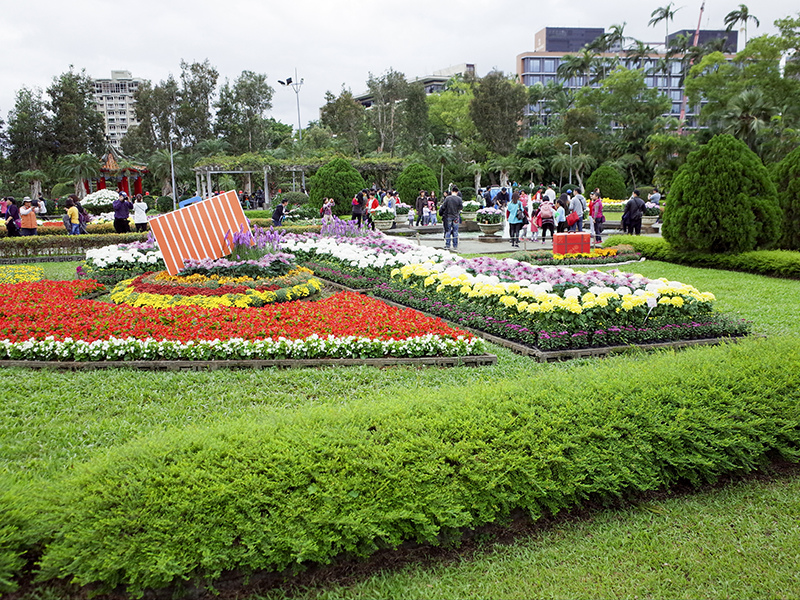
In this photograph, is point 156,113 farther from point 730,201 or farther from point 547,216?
point 730,201

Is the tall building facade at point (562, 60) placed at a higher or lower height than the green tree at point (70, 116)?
higher

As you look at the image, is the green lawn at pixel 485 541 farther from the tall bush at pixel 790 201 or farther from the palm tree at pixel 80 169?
the palm tree at pixel 80 169

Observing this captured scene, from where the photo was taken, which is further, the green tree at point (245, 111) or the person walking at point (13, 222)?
the green tree at point (245, 111)

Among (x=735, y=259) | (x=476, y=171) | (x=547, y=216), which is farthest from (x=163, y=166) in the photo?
(x=735, y=259)

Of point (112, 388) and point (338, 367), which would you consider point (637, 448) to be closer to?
point (338, 367)

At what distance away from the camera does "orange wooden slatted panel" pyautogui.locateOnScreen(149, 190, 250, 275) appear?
9.85m

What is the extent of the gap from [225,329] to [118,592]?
414 cm

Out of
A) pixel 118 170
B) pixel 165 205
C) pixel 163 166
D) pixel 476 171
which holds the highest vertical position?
pixel 163 166

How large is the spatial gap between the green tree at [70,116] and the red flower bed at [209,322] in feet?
162

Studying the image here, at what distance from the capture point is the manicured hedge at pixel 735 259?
35.9 ft

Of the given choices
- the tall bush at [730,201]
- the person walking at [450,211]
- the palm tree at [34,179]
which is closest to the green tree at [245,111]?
the palm tree at [34,179]

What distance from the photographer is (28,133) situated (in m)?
49.4

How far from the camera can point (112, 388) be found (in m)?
5.39

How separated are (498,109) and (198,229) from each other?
44470 millimetres
